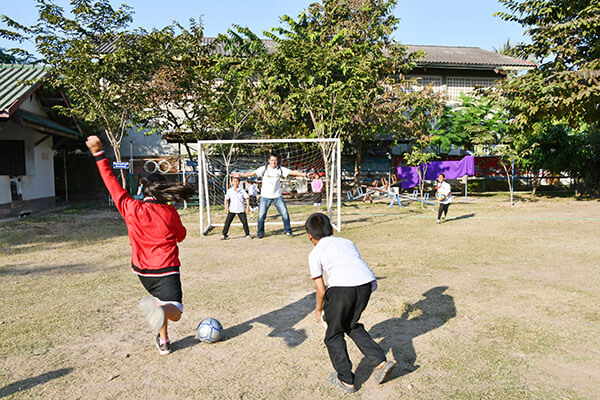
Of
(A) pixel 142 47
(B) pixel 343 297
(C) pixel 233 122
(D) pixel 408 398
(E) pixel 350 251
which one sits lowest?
(D) pixel 408 398

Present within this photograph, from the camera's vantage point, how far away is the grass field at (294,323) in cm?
342

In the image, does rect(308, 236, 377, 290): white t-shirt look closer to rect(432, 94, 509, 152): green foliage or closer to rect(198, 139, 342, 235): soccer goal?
rect(198, 139, 342, 235): soccer goal

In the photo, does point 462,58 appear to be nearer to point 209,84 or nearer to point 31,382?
point 209,84

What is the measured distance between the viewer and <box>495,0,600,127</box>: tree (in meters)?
13.4

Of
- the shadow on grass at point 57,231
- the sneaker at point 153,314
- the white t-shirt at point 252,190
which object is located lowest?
the shadow on grass at point 57,231

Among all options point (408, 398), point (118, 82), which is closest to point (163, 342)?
point (408, 398)

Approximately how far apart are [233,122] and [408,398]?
1590 centimetres

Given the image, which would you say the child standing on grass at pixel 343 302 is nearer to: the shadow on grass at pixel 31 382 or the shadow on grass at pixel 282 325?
the shadow on grass at pixel 282 325

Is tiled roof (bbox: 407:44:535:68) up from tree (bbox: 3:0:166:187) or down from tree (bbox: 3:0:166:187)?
up

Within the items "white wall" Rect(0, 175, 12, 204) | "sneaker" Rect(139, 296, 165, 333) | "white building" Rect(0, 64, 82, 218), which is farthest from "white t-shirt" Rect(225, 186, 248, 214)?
"white wall" Rect(0, 175, 12, 204)

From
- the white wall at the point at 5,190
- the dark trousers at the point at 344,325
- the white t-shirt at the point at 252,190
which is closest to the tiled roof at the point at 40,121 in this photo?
the white wall at the point at 5,190

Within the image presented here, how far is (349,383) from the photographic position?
3.29 meters

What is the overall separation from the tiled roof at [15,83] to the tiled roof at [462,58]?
17082 millimetres

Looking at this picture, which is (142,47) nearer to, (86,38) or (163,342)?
(86,38)
